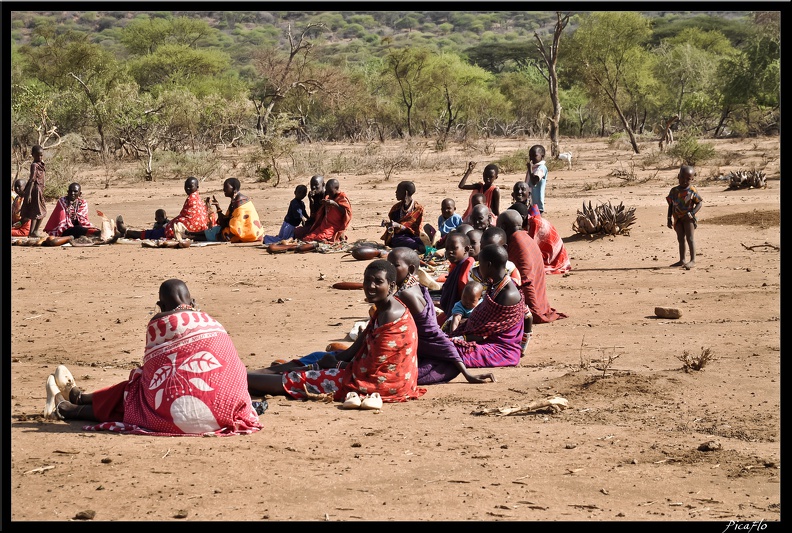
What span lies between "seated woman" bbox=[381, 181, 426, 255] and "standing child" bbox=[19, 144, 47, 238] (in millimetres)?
4460

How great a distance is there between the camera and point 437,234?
11.5 metres

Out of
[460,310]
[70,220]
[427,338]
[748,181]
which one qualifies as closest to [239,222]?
[70,220]

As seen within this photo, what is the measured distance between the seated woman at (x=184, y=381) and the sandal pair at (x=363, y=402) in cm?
67

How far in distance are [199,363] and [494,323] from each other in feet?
7.56

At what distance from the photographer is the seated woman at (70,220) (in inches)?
521

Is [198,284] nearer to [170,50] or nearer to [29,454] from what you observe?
[29,454]

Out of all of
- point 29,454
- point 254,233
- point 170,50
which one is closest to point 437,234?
point 254,233

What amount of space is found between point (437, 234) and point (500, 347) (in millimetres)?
4851

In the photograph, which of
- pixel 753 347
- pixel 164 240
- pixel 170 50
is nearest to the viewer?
pixel 753 347

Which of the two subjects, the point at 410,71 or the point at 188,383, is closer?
the point at 188,383

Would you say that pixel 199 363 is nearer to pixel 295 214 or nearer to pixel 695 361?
pixel 695 361

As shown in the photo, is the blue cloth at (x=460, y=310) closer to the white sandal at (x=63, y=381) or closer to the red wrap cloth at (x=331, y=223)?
the white sandal at (x=63, y=381)

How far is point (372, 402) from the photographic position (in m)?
5.69

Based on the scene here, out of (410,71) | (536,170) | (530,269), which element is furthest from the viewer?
(410,71)
